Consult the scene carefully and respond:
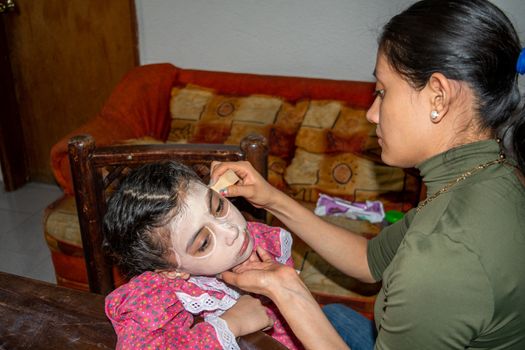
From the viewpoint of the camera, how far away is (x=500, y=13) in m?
0.94

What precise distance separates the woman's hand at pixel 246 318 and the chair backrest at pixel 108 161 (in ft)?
1.22

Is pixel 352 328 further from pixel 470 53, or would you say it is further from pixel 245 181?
pixel 470 53

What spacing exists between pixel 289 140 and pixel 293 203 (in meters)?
1.42

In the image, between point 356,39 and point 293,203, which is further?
point 356,39

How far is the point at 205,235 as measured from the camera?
1123mm

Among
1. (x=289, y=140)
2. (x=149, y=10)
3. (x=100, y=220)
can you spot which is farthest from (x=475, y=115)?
(x=149, y=10)

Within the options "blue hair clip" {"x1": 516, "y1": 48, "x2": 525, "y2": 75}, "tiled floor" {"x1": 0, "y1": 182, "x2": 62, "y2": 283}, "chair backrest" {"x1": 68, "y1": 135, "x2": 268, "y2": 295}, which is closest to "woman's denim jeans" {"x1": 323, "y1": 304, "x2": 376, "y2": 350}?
"chair backrest" {"x1": 68, "y1": 135, "x2": 268, "y2": 295}

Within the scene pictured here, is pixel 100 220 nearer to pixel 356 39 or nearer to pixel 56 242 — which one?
pixel 56 242

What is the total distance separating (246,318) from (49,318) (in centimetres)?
40

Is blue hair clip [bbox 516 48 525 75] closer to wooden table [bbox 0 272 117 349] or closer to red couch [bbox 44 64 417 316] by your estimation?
wooden table [bbox 0 272 117 349]

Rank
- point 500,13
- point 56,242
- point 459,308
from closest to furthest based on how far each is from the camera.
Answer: point 459,308 → point 500,13 → point 56,242

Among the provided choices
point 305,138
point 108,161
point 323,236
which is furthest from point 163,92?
point 323,236

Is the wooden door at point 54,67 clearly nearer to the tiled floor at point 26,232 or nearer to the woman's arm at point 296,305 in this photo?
the tiled floor at point 26,232

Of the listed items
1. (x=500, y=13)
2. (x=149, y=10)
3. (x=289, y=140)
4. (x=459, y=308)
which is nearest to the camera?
(x=459, y=308)
